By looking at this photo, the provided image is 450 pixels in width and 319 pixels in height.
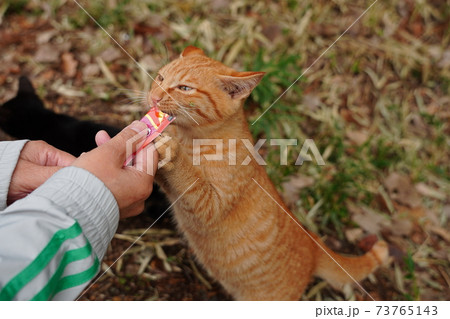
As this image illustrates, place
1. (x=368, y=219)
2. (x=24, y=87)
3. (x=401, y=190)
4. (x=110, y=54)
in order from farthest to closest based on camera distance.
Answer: (x=110, y=54) < (x=401, y=190) < (x=368, y=219) < (x=24, y=87)

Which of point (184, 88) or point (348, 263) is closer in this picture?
point (184, 88)

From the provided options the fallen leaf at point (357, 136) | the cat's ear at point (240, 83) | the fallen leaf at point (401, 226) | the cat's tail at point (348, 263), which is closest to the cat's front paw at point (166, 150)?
the cat's ear at point (240, 83)

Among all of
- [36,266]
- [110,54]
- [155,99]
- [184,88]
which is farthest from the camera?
[110,54]

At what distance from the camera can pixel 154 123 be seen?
1.80 meters

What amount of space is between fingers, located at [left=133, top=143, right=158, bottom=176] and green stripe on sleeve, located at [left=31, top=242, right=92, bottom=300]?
43cm

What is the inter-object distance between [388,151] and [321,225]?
108 centimetres

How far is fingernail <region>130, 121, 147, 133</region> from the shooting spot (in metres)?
1.69

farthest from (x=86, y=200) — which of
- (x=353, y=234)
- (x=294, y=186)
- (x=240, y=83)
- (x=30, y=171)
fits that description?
(x=353, y=234)

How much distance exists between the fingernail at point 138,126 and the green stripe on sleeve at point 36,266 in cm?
59

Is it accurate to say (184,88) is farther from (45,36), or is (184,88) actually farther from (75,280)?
(45,36)

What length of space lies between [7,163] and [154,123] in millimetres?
657

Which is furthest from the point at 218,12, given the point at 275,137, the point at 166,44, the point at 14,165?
the point at 14,165

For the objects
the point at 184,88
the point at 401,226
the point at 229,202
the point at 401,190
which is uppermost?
the point at 184,88

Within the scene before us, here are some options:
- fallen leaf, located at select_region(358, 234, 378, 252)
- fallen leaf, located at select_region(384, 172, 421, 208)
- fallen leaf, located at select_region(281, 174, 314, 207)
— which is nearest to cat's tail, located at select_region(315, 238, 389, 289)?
fallen leaf, located at select_region(358, 234, 378, 252)
